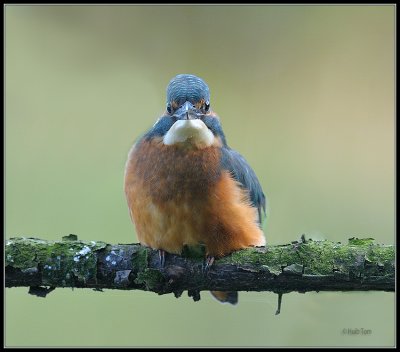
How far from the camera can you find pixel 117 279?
10.8 feet

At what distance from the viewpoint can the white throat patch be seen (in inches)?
146

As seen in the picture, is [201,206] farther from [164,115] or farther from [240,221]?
[164,115]

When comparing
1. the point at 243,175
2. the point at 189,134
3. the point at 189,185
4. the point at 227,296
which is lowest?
the point at 227,296

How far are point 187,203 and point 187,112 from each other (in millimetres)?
555

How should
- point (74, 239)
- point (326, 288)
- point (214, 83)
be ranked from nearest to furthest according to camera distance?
point (326, 288) < point (74, 239) < point (214, 83)

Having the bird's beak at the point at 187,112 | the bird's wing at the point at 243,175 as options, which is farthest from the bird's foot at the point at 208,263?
the bird's beak at the point at 187,112

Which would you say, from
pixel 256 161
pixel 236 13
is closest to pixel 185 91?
pixel 256 161

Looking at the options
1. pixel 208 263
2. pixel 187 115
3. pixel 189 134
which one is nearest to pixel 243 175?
pixel 189 134

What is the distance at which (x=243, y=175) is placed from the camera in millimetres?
3984

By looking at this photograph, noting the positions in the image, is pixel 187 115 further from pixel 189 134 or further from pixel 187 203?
pixel 187 203

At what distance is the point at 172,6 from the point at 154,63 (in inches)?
27.0

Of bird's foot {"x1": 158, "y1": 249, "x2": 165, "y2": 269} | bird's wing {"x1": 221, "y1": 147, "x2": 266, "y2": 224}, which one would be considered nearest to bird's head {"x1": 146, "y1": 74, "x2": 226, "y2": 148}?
bird's wing {"x1": 221, "y1": 147, "x2": 266, "y2": 224}

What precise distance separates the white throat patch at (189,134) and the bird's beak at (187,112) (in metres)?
0.05

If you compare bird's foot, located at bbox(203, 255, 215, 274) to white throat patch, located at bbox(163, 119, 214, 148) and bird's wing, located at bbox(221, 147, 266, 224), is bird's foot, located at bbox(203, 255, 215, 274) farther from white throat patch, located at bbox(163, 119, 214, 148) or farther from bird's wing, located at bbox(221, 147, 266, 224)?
white throat patch, located at bbox(163, 119, 214, 148)
